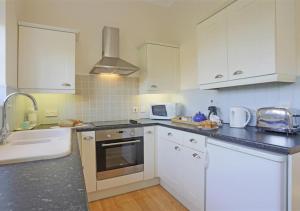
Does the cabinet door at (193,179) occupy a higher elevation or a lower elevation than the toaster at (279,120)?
lower

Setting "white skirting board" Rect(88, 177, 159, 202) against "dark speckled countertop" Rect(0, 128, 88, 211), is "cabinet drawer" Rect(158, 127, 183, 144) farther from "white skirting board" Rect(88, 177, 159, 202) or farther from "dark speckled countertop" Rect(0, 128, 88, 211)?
"dark speckled countertop" Rect(0, 128, 88, 211)

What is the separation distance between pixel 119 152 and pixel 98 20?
1.87m

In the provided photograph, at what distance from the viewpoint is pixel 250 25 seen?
153 centimetres

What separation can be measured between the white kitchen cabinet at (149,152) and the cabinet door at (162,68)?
65 cm

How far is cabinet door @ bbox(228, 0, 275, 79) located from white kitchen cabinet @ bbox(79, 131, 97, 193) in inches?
62.3

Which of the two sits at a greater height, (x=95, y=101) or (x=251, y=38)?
(x=251, y=38)

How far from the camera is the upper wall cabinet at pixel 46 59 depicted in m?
1.97

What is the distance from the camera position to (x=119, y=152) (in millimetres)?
2209

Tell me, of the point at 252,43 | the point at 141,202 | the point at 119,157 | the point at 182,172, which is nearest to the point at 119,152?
the point at 119,157

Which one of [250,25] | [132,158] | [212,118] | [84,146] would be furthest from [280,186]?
[84,146]

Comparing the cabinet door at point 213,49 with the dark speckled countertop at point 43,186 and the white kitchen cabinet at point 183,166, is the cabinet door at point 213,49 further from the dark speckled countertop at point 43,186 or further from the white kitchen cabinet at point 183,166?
the dark speckled countertop at point 43,186

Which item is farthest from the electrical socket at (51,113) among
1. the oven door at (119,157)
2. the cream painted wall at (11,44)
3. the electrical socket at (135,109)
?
the electrical socket at (135,109)

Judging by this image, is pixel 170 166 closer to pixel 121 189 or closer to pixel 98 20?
pixel 121 189

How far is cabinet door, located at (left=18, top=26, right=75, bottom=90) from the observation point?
1966 mm
